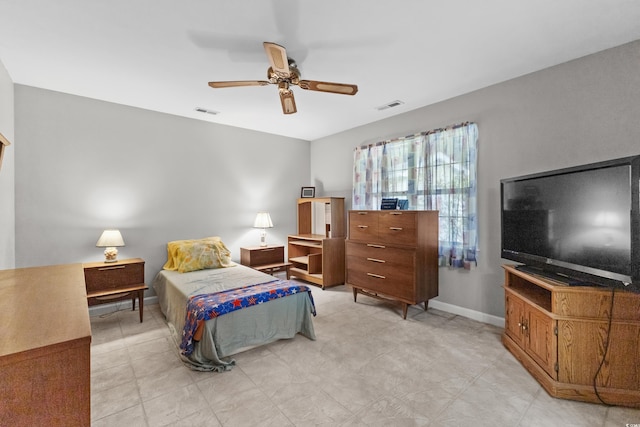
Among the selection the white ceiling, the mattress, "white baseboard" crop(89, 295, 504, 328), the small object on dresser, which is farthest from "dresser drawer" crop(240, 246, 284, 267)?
the white ceiling

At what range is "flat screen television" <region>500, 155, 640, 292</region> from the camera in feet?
5.61

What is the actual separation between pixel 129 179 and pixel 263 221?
1.91m

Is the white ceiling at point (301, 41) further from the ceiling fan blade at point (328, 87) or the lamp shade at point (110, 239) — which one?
the lamp shade at point (110, 239)

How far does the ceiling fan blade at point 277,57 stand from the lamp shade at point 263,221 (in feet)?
8.69

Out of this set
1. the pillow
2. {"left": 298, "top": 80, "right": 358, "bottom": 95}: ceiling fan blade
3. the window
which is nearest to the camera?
{"left": 298, "top": 80, "right": 358, "bottom": 95}: ceiling fan blade

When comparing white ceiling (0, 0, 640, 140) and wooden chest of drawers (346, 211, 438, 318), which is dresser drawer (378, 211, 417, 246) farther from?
white ceiling (0, 0, 640, 140)

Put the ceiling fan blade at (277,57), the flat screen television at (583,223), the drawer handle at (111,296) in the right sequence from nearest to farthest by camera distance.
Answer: the flat screen television at (583,223), the ceiling fan blade at (277,57), the drawer handle at (111,296)

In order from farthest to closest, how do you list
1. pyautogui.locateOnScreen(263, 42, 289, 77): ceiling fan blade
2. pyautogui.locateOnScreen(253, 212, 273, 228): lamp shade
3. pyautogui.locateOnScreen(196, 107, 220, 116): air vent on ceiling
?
pyautogui.locateOnScreen(253, 212, 273, 228): lamp shade → pyautogui.locateOnScreen(196, 107, 220, 116): air vent on ceiling → pyautogui.locateOnScreen(263, 42, 289, 77): ceiling fan blade

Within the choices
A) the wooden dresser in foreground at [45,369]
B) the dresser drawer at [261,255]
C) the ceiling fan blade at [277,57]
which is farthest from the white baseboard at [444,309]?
the ceiling fan blade at [277,57]

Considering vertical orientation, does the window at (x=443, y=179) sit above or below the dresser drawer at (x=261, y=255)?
above

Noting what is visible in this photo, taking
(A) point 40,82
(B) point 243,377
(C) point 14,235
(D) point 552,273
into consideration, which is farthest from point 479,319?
(A) point 40,82

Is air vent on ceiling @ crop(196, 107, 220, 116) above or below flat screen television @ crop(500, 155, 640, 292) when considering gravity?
above

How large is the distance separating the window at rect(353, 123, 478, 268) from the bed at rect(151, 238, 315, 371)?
1902 mm

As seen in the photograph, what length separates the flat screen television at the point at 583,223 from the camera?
5.61 feet
